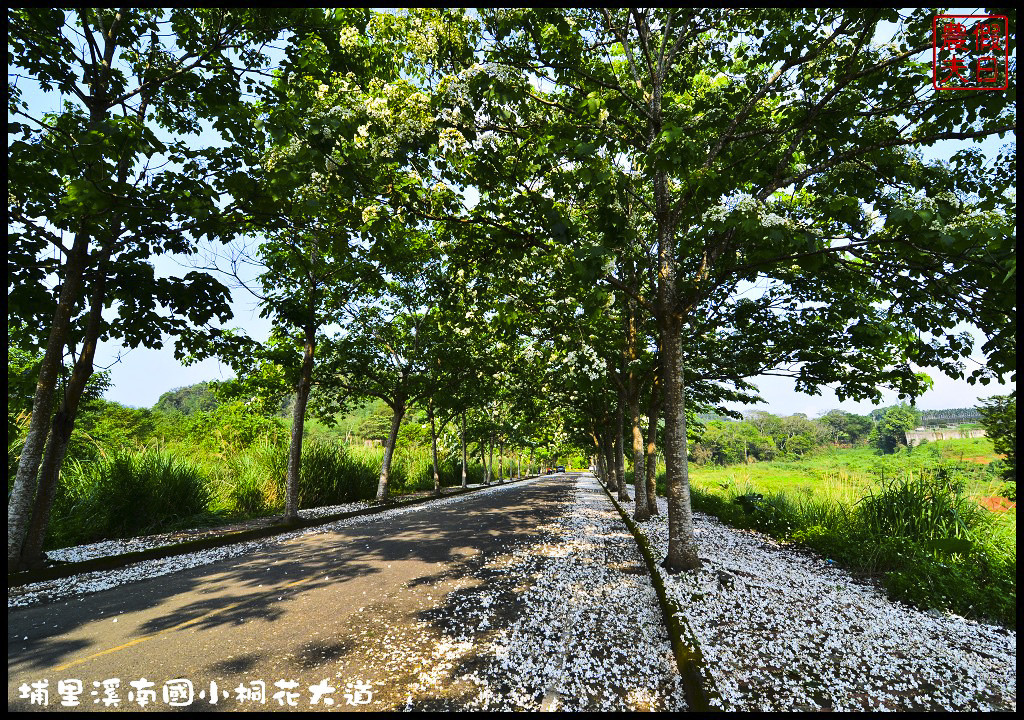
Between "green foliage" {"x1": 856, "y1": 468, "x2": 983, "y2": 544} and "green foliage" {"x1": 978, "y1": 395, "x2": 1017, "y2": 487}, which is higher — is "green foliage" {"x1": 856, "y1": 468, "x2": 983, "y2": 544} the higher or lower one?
the lower one

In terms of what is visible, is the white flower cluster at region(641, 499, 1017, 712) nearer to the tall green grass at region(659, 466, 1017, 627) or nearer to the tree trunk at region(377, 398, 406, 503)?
the tall green grass at region(659, 466, 1017, 627)

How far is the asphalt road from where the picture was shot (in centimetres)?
350

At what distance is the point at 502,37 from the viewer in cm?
592

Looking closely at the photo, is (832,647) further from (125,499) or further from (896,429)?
(896,429)

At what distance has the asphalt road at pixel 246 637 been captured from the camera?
3.50 m

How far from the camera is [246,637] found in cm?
455

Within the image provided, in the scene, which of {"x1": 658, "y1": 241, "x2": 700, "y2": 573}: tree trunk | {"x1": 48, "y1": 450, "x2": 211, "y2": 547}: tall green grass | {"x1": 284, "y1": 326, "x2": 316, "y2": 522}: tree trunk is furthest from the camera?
{"x1": 284, "y1": 326, "x2": 316, "y2": 522}: tree trunk

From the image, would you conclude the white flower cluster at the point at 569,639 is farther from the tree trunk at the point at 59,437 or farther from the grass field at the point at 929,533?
the tree trunk at the point at 59,437

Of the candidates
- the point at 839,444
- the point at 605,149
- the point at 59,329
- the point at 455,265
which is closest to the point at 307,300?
the point at 59,329

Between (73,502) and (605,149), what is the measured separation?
14.2 meters

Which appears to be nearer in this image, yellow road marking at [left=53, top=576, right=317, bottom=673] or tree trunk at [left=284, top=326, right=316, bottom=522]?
yellow road marking at [left=53, top=576, right=317, bottom=673]

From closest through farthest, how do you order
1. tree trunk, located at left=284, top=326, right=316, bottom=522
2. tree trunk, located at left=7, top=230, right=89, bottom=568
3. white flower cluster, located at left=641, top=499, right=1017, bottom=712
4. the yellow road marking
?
white flower cluster, located at left=641, top=499, right=1017, bottom=712 < the yellow road marking < tree trunk, located at left=7, top=230, right=89, bottom=568 < tree trunk, located at left=284, top=326, right=316, bottom=522

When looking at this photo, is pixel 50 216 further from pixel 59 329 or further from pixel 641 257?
pixel 641 257

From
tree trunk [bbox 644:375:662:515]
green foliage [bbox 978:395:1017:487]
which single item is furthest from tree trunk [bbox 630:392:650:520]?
green foliage [bbox 978:395:1017:487]
